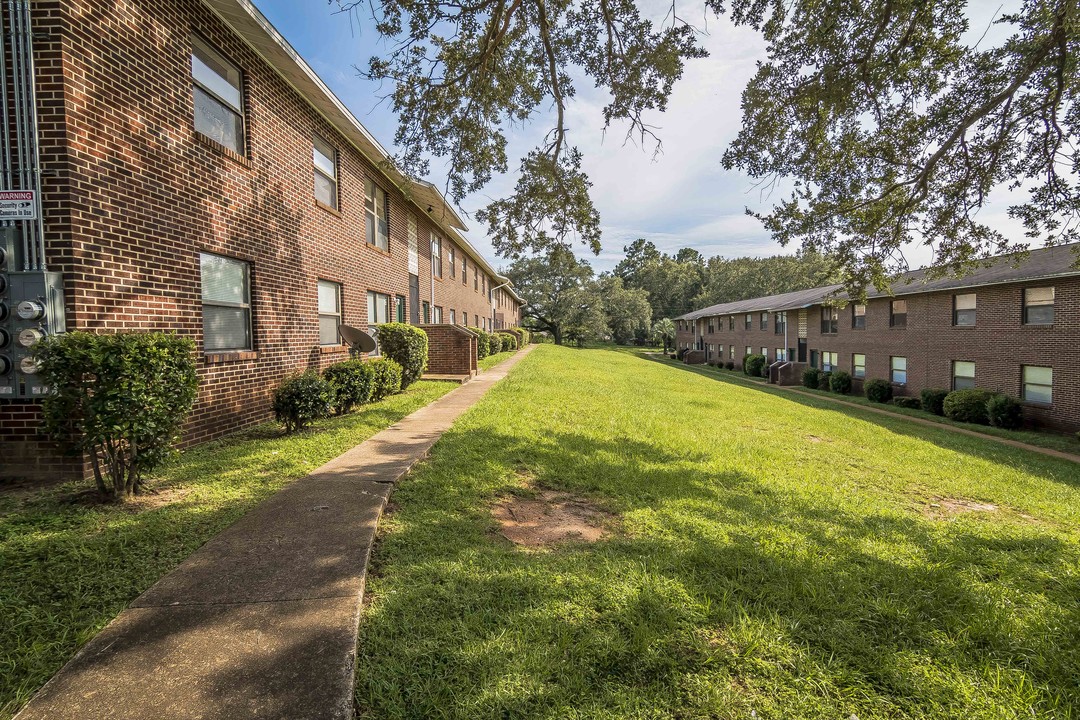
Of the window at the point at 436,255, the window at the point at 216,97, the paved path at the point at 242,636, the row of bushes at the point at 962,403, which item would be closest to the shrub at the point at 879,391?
the row of bushes at the point at 962,403

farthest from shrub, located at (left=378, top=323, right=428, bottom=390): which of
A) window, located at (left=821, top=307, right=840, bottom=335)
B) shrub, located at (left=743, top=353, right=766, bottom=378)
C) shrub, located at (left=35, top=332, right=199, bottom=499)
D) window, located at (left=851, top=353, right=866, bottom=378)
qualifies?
shrub, located at (left=743, top=353, right=766, bottom=378)

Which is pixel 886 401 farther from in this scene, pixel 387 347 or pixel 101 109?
pixel 101 109

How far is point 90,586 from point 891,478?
8.23 meters

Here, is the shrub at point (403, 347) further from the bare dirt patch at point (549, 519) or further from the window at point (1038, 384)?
the window at point (1038, 384)

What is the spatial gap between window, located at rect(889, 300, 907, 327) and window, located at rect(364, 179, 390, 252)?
2114 cm

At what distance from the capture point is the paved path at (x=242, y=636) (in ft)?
5.75

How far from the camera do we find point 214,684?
1849 mm

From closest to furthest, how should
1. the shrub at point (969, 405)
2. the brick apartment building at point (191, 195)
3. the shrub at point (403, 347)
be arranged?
the brick apartment building at point (191, 195)
the shrub at point (403, 347)
the shrub at point (969, 405)

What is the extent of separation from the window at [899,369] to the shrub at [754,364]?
10261 millimetres

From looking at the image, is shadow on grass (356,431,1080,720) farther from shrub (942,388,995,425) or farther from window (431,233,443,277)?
shrub (942,388,995,425)

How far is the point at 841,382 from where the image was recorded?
22.5 m

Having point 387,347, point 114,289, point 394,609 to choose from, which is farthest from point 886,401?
point 114,289

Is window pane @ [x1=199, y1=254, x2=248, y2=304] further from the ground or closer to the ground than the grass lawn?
further from the ground

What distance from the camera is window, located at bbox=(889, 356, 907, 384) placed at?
19.6 m
